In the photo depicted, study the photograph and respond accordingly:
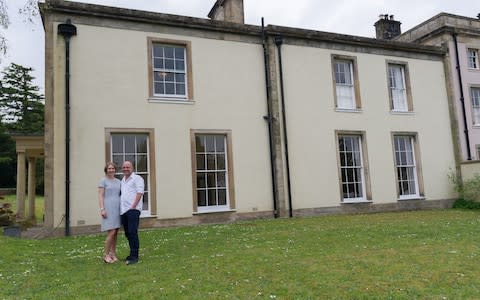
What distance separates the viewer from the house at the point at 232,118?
1235cm

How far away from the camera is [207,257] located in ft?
24.0

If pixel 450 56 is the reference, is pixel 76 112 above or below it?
below

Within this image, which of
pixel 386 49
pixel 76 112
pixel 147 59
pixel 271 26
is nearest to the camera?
pixel 76 112

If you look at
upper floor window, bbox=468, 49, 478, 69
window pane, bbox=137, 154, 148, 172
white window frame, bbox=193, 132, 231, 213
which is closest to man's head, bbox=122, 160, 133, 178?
window pane, bbox=137, 154, 148, 172

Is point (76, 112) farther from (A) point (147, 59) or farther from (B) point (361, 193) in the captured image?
(B) point (361, 193)

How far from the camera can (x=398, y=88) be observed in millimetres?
18109

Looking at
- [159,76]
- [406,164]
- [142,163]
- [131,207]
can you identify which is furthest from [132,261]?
[406,164]

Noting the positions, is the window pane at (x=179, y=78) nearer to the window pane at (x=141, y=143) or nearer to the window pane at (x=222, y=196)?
the window pane at (x=141, y=143)

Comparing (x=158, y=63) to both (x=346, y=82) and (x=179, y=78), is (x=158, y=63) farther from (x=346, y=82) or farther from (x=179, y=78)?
(x=346, y=82)

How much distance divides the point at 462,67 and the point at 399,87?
531 centimetres

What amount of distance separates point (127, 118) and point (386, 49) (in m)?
11.2

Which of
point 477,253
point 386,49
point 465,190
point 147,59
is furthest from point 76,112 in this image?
point 465,190

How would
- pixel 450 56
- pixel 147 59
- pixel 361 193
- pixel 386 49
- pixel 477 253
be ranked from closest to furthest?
pixel 477 253
pixel 147 59
pixel 361 193
pixel 386 49
pixel 450 56

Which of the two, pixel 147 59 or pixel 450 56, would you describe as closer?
pixel 147 59
